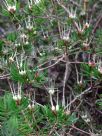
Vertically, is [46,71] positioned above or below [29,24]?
below

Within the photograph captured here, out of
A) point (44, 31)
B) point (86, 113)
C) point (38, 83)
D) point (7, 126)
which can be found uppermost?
point (44, 31)

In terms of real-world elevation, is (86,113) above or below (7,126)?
below

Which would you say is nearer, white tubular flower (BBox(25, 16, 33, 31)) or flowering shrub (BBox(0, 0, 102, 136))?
flowering shrub (BBox(0, 0, 102, 136))

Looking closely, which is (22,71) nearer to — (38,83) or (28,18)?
(38,83)

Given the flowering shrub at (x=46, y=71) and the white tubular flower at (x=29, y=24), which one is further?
the white tubular flower at (x=29, y=24)

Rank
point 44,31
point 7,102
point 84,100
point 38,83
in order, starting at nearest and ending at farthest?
point 7,102, point 38,83, point 84,100, point 44,31

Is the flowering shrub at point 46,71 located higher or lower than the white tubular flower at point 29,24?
lower

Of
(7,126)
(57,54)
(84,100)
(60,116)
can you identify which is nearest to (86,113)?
(84,100)

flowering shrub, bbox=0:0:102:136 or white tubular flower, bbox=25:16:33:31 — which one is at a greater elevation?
white tubular flower, bbox=25:16:33:31
